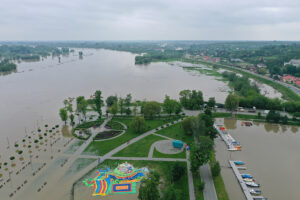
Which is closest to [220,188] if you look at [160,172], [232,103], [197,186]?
[197,186]

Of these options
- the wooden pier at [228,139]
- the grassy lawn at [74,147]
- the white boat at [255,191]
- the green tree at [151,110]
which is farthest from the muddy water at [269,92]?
the grassy lawn at [74,147]

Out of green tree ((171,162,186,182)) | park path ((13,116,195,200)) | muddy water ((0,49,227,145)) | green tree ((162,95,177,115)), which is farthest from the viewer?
muddy water ((0,49,227,145))

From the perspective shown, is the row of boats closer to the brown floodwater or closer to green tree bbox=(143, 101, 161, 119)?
the brown floodwater

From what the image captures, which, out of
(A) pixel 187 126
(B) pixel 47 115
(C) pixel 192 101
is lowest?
(B) pixel 47 115

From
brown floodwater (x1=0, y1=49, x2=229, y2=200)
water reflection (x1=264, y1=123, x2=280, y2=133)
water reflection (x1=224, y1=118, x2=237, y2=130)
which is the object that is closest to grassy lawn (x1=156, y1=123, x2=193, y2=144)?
water reflection (x1=224, y1=118, x2=237, y2=130)

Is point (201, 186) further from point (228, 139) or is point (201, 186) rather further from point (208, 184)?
point (228, 139)

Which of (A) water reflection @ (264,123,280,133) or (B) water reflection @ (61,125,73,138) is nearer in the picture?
(B) water reflection @ (61,125,73,138)

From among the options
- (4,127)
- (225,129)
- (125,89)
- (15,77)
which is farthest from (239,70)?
(15,77)
